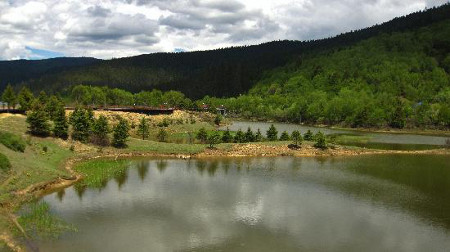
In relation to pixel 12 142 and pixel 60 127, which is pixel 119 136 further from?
pixel 12 142

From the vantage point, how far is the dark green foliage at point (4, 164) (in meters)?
52.5

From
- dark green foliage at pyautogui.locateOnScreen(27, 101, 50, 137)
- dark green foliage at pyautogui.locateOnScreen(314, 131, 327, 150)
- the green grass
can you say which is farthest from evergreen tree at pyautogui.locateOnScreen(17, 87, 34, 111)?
dark green foliage at pyautogui.locateOnScreen(314, 131, 327, 150)

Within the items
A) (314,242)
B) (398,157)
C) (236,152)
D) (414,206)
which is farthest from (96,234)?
(398,157)

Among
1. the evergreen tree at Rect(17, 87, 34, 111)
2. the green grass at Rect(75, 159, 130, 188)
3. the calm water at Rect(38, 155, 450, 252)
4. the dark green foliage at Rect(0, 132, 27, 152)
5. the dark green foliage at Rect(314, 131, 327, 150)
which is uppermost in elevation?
the evergreen tree at Rect(17, 87, 34, 111)

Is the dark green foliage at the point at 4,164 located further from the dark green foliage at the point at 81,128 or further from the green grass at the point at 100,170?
the dark green foliage at the point at 81,128

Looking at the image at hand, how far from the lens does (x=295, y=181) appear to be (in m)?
63.9

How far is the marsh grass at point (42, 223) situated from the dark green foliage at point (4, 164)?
36.0 ft

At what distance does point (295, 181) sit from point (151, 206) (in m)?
26.4

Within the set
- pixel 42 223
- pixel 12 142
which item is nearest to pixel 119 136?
pixel 12 142

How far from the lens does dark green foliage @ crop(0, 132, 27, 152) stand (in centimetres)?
6378

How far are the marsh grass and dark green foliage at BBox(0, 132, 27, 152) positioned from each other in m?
23.6

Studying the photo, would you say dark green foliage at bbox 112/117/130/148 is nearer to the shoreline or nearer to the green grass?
the shoreline

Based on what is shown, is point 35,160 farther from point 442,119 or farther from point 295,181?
point 442,119

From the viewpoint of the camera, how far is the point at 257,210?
46812 mm
